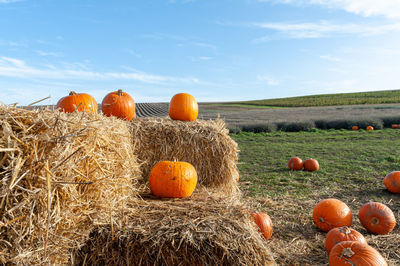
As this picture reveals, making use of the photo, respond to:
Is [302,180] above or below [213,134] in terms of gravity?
below

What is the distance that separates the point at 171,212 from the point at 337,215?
276 cm

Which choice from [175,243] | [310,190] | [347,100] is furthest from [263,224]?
[347,100]

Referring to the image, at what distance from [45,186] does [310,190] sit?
580 centimetres

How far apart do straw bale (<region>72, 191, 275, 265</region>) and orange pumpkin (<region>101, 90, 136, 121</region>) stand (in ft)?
8.73

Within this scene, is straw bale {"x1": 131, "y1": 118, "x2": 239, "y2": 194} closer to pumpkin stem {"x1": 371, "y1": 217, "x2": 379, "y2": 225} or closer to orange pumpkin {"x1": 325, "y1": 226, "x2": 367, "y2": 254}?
orange pumpkin {"x1": 325, "y1": 226, "x2": 367, "y2": 254}

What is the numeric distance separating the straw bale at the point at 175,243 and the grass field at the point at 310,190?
1048mm

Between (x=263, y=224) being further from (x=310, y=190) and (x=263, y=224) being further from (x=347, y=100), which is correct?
(x=347, y=100)

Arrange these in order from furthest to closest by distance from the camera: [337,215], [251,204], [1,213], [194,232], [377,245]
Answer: [251,204], [337,215], [377,245], [194,232], [1,213]

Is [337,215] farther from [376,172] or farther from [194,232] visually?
[376,172]

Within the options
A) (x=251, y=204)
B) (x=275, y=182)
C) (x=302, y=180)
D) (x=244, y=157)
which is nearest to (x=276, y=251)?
(x=251, y=204)

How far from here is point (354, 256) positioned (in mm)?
3096

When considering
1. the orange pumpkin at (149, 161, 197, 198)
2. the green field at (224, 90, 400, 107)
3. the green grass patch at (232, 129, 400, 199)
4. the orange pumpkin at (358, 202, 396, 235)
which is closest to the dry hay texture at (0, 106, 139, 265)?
the orange pumpkin at (149, 161, 197, 198)

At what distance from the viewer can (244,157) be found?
36.1ft

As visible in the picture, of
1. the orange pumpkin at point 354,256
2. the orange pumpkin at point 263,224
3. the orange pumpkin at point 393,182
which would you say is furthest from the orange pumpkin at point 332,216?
the orange pumpkin at point 393,182
